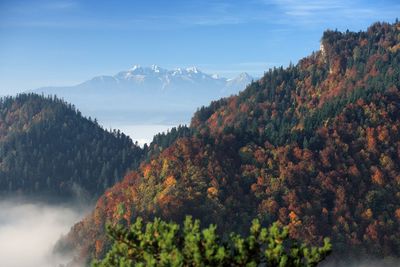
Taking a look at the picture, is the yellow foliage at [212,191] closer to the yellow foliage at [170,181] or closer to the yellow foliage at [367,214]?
the yellow foliage at [170,181]

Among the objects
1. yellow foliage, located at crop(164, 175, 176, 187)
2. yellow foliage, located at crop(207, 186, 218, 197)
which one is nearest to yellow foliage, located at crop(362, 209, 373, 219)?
yellow foliage, located at crop(207, 186, 218, 197)

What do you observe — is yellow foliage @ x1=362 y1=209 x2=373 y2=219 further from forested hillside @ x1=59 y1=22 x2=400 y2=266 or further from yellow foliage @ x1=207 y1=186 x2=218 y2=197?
yellow foliage @ x1=207 y1=186 x2=218 y2=197

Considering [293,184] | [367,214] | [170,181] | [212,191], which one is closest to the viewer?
[367,214]

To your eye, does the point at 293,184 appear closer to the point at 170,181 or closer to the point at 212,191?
the point at 212,191

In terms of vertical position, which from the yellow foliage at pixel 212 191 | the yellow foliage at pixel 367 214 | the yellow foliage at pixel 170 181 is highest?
the yellow foliage at pixel 170 181

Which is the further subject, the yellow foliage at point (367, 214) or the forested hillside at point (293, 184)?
the yellow foliage at point (367, 214)

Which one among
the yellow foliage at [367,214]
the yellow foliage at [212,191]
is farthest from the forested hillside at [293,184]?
the yellow foliage at [212,191]

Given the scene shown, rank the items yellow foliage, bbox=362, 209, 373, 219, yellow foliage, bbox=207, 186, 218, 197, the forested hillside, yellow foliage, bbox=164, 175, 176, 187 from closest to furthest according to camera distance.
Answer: the forested hillside < yellow foliage, bbox=207, 186, 218, 197 < yellow foliage, bbox=362, 209, 373, 219 < yellow foliage, bbox=164, 175, 176, 187

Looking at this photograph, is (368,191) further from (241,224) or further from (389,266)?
Answer: (241,224)

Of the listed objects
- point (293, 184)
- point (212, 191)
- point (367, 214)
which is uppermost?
point (293, 184)

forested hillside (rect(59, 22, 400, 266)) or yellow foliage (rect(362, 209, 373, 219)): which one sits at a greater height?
forested hillside (rect(59, 22, 400, 266))

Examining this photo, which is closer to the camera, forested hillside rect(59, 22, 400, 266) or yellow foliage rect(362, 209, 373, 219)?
forested hillside rect(59, 22, 400, 266)

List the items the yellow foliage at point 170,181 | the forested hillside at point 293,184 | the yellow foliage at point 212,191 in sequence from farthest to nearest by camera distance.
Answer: the yellow foliage at point 170,181 < the yellow foliage at point 212,191 < the forested hillside at point 293,184

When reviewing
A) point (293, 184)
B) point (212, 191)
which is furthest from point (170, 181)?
point (293, 184)
